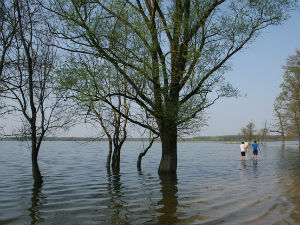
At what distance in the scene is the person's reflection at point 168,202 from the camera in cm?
786

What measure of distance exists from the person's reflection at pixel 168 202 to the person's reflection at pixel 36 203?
3.59m

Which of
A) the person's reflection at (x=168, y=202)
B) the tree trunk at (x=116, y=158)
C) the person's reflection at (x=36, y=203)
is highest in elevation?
the tree trunk at (x=116, y=158)

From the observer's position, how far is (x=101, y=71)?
1502cm

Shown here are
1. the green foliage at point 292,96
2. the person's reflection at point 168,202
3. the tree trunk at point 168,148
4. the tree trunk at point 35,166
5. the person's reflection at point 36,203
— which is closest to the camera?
the person's reflection at point 168,202

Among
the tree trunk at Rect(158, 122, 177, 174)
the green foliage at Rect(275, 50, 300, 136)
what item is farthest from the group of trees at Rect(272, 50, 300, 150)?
the tree trunk at Rect(158, 122, 177, 174)

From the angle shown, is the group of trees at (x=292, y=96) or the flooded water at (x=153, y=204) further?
the group of trees at (x=292, y=96)

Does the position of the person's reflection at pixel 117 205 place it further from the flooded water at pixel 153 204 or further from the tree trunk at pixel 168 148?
the tree trunk at pixel 168 148

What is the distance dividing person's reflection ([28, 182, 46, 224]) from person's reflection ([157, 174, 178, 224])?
359 centimetres

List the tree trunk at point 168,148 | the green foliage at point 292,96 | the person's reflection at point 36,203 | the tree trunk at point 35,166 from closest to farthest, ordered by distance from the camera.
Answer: the person's reflection at point 36,203 < the tree trunk at point 35,166 < the tree trunk at point 168,148 < the green foliage at point 292,96

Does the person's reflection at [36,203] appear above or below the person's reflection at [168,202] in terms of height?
below

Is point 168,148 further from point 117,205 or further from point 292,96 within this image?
point 292,96

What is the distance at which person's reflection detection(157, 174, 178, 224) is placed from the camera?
786 cm

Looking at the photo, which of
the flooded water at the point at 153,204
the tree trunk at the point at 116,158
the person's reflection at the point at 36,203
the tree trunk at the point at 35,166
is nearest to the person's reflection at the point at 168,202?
the flooded water at the point at 153,204

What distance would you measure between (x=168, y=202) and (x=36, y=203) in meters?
4.95
